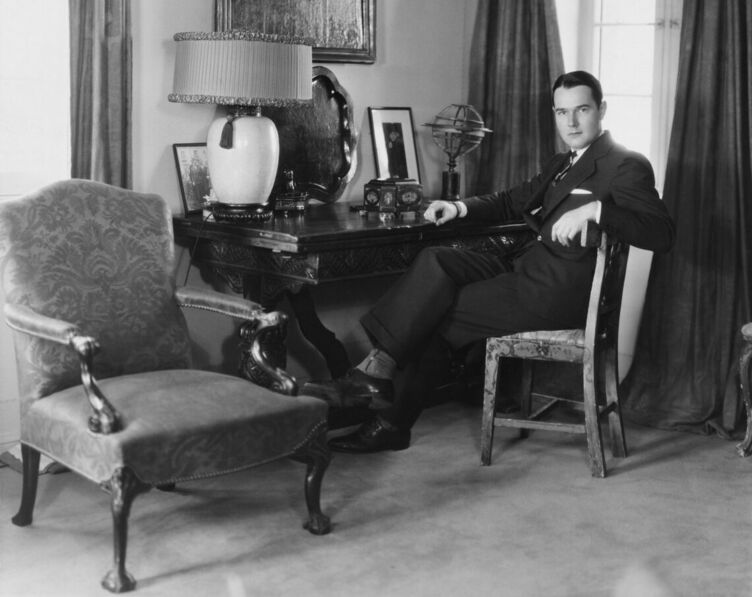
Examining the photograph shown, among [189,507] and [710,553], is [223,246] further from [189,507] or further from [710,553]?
[710,553]

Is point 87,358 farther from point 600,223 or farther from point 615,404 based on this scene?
point 615,404

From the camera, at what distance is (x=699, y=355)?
4414mm

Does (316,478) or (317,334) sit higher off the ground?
(317,334)

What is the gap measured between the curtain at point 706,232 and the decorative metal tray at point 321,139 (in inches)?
54.3

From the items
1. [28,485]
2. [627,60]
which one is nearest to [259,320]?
[28,485]

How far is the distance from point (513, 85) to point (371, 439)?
190cm

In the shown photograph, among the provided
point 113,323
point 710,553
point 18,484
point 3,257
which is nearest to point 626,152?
point 710,553

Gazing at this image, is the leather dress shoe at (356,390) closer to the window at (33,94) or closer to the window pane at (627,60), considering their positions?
the window at (33,94)

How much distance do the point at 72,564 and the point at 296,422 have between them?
734mm

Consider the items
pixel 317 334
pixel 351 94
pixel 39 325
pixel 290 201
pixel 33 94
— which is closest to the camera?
pixel 39 325

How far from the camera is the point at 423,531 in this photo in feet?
10.6

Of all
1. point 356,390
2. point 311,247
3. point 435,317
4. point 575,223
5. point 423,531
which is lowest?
point 423,531

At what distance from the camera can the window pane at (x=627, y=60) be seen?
489cm

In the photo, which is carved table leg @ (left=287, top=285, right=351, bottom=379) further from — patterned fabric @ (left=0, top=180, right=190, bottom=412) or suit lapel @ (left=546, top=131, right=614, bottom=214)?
suit lapel @ (left=546, top=131, right=614, bottom=214)
